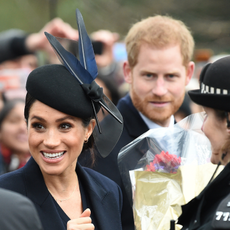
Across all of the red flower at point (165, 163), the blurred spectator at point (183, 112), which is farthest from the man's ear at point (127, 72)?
the blurred spectator at point (183, 112)

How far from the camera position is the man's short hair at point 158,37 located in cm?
376

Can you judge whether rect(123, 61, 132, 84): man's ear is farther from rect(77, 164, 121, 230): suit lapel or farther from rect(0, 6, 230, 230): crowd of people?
rect(77, 164, 121, 230): suit lapel

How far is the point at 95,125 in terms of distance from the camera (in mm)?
3111

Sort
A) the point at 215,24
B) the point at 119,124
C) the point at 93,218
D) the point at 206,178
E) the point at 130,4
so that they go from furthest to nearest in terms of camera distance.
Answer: the point at 130,4, the point at 215,24, the point at 119,124, the point at 93,218, the point at 206,178

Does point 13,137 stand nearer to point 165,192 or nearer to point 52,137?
point 52,137

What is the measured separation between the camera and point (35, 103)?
9.05ft

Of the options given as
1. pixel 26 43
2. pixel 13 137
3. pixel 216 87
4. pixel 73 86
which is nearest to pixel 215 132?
pixel 216 87

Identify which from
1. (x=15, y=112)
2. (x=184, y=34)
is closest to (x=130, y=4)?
(x=15, y=112)

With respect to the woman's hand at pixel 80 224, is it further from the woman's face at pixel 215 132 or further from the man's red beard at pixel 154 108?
the man's red beard at pixel 154 108

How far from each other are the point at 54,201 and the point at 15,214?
1320 millimetres

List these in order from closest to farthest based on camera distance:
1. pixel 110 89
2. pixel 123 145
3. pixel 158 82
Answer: pixel 123 145, pixel 158 82, pixel 110 89

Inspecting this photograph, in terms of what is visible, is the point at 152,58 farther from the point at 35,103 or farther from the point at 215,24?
the point at 215,24

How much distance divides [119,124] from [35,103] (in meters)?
0.68

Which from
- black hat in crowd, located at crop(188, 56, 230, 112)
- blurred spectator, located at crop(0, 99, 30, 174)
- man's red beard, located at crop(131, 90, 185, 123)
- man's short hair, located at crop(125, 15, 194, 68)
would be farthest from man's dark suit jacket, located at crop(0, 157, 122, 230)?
blurred spectator, located at crop(0, 99, 30, 174)
